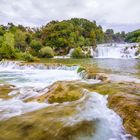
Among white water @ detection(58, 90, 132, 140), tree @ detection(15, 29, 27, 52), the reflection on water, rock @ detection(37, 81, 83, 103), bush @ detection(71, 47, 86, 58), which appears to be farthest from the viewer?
tree @ detection(15, 29, 27, 52)

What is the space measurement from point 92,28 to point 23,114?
62476 millimetres

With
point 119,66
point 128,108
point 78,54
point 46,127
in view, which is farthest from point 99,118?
point 78,54

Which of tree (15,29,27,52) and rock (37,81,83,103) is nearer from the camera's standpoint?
rock (37,81,83,103)

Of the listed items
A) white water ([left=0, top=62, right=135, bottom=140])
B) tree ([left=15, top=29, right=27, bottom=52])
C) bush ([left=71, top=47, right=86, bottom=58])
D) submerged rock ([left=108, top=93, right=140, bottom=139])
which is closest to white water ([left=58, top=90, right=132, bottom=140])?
white water ([left=0, top=62, right=135, bottom=140])

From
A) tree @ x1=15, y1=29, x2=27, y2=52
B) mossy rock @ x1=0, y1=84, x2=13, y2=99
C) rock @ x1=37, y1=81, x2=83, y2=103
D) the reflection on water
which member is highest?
tree @ x1=15, y1=29, x2=27, y2=52

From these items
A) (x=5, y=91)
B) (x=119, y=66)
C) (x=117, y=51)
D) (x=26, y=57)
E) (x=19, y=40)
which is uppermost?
(x=19, y=40)

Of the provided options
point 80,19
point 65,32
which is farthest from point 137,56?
point 80,19

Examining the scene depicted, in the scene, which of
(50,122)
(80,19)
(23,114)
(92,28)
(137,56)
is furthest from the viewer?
(80,19)

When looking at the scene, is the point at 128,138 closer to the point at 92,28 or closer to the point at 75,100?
the point at 75,100

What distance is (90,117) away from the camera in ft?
23.8

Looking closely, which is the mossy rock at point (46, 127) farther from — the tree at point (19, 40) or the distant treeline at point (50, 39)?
the tree at point (19, 40)

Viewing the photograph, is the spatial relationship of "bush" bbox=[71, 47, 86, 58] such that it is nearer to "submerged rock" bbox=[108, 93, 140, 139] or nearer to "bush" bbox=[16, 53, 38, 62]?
"bush" bbox=[16, 53, 38, 62]

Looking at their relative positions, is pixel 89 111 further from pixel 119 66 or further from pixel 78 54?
pixel 78 54

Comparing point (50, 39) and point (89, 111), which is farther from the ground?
point (50, 39)
